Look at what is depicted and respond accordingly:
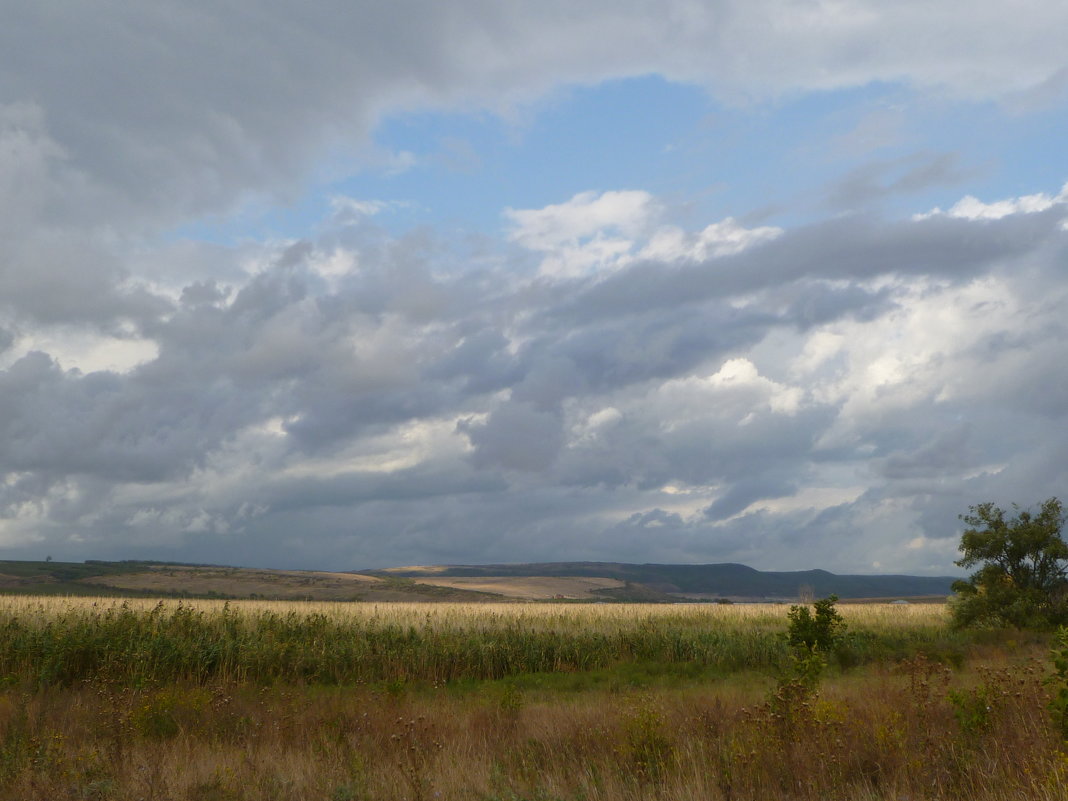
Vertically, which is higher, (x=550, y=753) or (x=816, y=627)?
(x=550, y=753)

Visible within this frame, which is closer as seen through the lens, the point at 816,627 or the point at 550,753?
the point at 550,753

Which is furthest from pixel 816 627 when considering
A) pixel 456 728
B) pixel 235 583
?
pixel 235 583

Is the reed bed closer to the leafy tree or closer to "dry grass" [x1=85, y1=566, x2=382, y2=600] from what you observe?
the leafy tree

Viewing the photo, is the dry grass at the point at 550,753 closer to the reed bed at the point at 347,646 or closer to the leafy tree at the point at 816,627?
the reed bed at the point at 347,646

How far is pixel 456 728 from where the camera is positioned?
15430mm

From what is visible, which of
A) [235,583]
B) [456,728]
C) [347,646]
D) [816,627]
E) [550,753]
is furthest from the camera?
A: [235,583]

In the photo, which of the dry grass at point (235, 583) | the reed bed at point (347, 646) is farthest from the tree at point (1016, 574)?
the dry grass at point (235, 583)

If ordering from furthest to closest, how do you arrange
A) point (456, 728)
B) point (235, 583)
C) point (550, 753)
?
point (235, 583), point (456, 728), point (550, 753)

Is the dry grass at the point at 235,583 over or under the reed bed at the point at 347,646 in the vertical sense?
under

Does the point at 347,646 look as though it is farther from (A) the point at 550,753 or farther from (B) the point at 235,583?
(B) the point at 235,583

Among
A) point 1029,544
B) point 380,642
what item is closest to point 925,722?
point 380,642

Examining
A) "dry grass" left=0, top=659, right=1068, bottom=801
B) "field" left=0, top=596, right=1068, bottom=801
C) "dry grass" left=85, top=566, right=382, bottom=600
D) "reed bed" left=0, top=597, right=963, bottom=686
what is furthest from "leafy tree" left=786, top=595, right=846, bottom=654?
"dry grass" left=85, top=566, right=382, bottom=600

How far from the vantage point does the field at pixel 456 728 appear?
10.3m

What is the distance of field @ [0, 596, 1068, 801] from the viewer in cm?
1027
